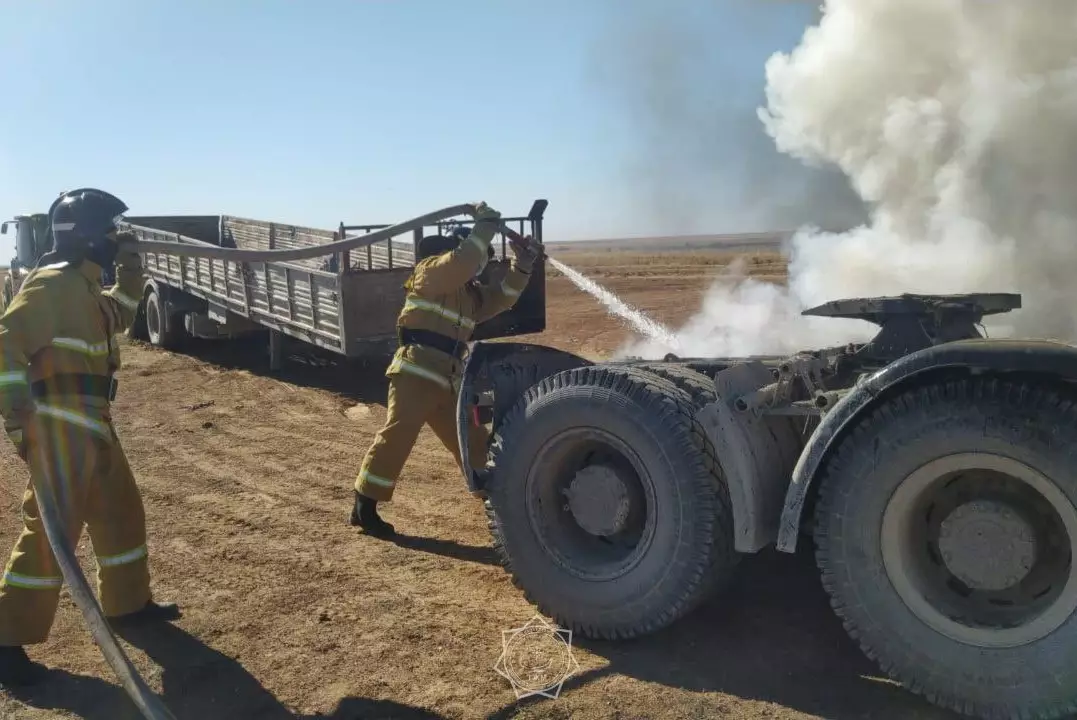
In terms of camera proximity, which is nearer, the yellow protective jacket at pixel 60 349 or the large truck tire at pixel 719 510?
the large truck tire at pixel 719 510

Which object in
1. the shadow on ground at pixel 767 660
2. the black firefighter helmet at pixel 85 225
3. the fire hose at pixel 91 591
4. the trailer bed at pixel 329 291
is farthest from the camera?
the trailer bed at pixel 329 291

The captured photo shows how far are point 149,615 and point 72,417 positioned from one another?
1.01 m

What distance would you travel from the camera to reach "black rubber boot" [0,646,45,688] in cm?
340

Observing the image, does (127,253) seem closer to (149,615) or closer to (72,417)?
(72,417)

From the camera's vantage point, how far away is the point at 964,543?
276 cm

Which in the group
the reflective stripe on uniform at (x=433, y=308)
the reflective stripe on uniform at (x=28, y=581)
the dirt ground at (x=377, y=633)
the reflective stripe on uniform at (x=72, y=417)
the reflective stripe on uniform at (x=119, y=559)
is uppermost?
the reflective stripe on uniform at (x=433, y=308)

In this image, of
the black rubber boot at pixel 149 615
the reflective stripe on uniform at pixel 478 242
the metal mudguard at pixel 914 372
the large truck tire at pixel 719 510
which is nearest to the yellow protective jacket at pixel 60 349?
the black rubber boot at pixel 149 615

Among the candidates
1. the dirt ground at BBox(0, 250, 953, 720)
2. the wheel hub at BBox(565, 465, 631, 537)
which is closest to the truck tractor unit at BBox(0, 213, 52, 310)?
the dirt ground at BBox(0, 250, 953, 720)

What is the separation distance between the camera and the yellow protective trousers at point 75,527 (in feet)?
11.4

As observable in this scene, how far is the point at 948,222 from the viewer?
15.6 m

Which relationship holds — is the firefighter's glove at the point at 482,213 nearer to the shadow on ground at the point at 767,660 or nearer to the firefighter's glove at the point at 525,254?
the firefighter's glove at the point at 525,254

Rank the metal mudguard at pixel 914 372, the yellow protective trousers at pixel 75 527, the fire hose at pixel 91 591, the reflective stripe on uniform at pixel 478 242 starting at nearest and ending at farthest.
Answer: the metal mudguard at pixel 914 372 → the fire hose at pixel 91 591 → the yellow protective trousers at pixel 75 527 → the reflective stripe on uniform at pixel 478 242

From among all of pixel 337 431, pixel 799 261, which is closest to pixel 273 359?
pixel 337 431

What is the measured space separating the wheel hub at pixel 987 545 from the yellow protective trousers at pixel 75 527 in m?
3.39
